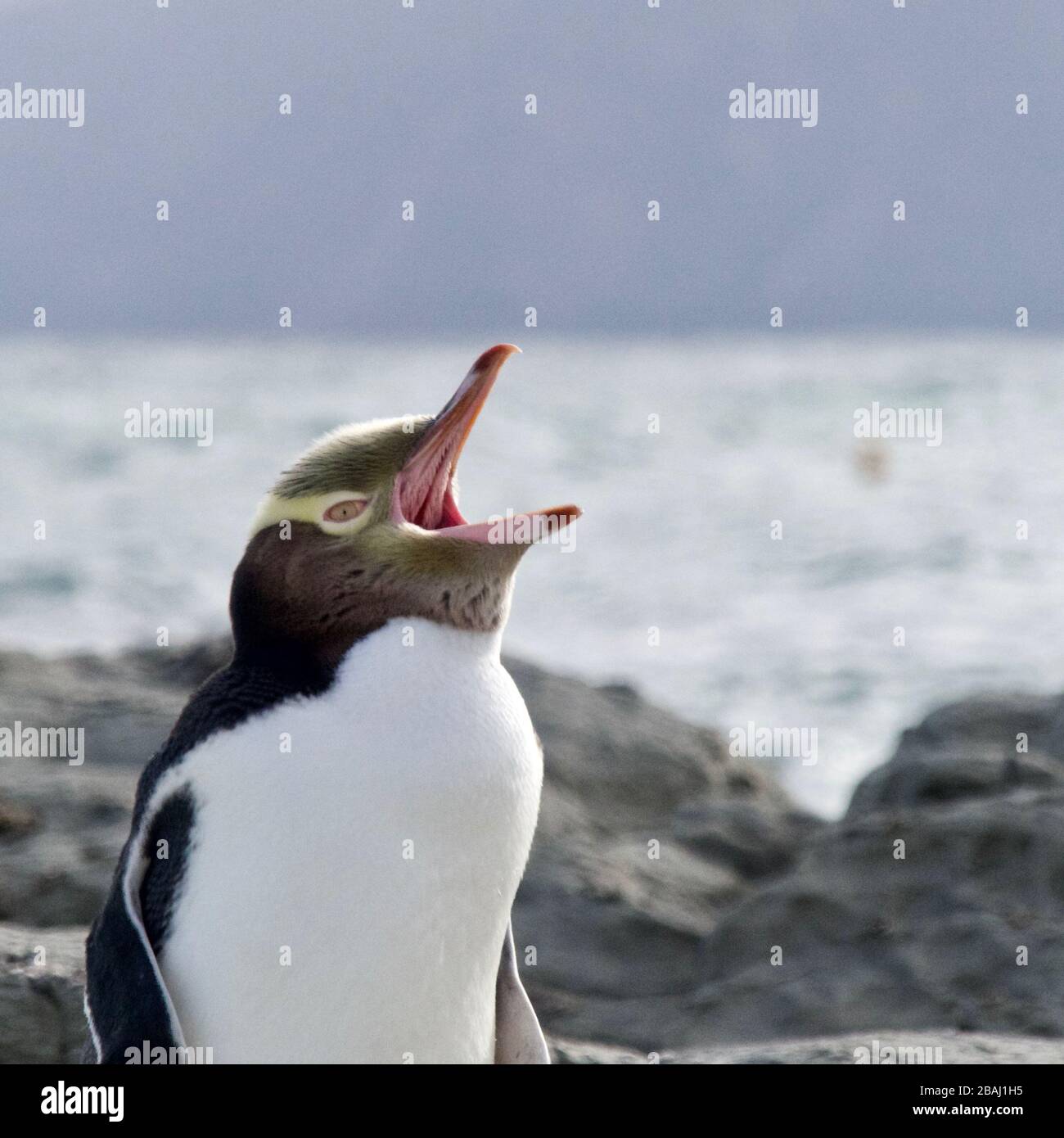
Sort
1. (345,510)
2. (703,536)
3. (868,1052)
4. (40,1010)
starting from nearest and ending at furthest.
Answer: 1. (345,510)
2. (868,1052)
3. (40,1010)
4. (703,536)

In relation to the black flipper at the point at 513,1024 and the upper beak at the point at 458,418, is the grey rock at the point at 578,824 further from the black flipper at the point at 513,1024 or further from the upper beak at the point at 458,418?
the upper beak at the point at 458,418

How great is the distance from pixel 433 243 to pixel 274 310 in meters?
14.0

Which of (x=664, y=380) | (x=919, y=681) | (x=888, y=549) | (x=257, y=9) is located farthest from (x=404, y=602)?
(x=257, y=9)

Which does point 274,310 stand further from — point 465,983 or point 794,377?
point 465,983

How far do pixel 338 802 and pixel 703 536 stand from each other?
1930cm

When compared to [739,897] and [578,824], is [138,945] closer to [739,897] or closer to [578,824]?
[739,897]

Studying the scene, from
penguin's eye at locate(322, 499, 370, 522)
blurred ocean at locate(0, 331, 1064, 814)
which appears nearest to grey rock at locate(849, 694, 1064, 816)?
blurred ocean at locate(0, 331, 1064, 814)

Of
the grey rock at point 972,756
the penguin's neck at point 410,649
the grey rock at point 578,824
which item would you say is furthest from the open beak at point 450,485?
the grey rock at point 972,756

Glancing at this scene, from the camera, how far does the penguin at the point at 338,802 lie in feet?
9.32

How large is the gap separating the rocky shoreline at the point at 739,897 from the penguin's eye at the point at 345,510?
1.80 meters

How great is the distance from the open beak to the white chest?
0.68 ft

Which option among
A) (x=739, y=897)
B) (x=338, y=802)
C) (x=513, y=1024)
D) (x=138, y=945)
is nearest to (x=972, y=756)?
(x=739, y=897)

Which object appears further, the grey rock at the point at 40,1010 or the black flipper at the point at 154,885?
the grey rock at the point at 40,1010

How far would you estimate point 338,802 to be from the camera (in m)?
2.83
